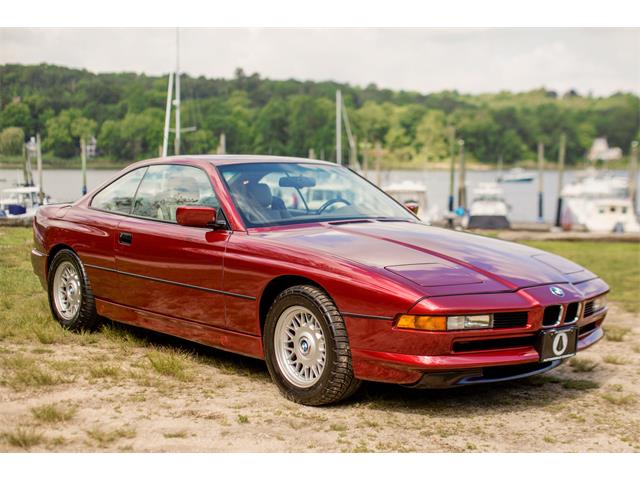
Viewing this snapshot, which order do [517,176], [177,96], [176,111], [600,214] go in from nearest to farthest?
[177,96]
[176,111]
[600,214]
[517,176]

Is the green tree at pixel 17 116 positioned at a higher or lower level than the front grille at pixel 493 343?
higher

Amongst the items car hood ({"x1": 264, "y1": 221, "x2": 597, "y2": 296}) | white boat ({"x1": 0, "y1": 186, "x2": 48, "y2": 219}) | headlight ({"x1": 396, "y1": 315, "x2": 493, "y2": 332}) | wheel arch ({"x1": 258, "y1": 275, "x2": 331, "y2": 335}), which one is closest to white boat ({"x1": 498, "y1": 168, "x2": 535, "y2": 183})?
white boat ({"x1": 0, "y1": 186, "x2": 48, "y2": 219})

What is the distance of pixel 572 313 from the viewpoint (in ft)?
17.4

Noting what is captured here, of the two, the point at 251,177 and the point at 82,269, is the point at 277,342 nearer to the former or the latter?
the point at 251,177

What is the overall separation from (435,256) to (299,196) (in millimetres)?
1336

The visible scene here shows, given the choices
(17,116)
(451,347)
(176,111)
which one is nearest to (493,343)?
(451,347)

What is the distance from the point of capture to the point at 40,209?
784 centimetres

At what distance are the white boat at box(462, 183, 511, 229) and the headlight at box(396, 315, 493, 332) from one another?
42.4m

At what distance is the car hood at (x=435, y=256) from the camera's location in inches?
195

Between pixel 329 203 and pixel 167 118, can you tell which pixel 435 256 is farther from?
pixel 167 118

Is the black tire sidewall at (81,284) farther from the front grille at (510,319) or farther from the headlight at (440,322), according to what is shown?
the front grille at (510,319)

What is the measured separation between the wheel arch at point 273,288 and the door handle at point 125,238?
57.2 inches

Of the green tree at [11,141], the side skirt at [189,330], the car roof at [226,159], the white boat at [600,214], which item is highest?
the green tree at [11,141]

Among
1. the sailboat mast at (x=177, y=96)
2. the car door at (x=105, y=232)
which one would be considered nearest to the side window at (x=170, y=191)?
the car door at (x=105, y=232)
